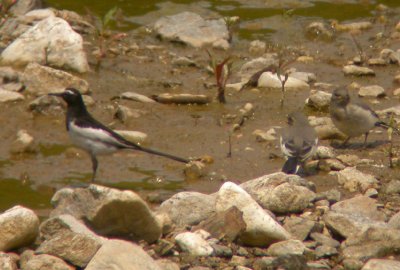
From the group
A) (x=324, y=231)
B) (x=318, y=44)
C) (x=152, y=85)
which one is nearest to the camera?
(x=324, y=231)

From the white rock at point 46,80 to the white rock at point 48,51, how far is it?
0.75 metres

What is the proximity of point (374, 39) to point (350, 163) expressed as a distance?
190 inches

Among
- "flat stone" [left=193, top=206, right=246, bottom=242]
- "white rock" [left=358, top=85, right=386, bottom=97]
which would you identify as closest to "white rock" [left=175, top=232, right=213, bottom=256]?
"flat stone" [left=193, top=206, right=246, bottom=242]

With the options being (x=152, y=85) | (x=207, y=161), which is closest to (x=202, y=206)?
(x=207, y=161)

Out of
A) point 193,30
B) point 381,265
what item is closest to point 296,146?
point 381,265

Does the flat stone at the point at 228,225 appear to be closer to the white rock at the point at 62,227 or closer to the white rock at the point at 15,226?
the white rock at the point at 62,227

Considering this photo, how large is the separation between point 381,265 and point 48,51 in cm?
691

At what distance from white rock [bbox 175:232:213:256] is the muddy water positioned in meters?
1.73

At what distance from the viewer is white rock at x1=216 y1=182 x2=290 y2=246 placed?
8.21 m

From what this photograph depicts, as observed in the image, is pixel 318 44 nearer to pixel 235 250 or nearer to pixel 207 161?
pixel 207 161

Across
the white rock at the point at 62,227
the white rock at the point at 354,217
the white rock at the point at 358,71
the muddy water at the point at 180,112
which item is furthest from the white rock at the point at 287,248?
the white rock at the point at 358,71

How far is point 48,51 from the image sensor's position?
525 inches

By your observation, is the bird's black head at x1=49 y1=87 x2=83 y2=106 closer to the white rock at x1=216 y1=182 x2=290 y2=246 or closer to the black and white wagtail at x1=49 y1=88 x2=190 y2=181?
the black and white wagtail at x1=49 y1=88 x2=190 y2=181

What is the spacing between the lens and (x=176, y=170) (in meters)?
10.7
